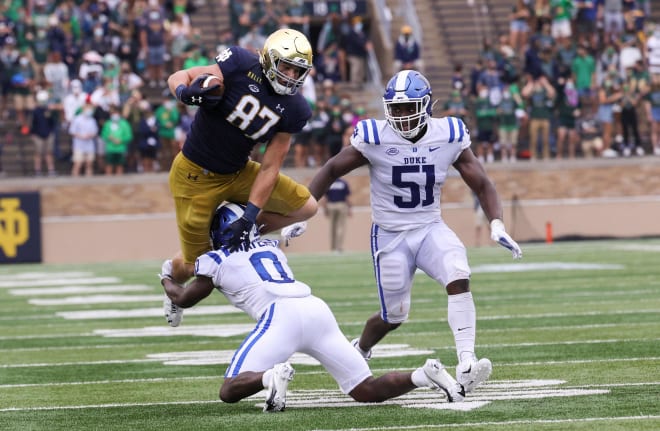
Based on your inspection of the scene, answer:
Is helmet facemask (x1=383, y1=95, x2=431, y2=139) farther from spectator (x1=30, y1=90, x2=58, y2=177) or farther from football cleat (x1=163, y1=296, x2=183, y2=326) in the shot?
spectator (x1=30, y1=90, x2=58, y2=177)

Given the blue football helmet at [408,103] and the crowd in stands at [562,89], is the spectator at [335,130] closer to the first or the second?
the crowd in stands at [562,89]

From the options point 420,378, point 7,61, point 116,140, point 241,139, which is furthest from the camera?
point 7,61

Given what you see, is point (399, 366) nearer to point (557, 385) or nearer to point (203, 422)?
point (557, 385)

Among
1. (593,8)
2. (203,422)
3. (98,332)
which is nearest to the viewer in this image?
(203,422)

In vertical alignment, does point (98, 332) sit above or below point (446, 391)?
below

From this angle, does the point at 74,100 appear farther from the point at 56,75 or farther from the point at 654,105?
the point at 654,105

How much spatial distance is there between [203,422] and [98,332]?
544cm

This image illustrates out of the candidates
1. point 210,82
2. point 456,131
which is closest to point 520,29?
point 456,131

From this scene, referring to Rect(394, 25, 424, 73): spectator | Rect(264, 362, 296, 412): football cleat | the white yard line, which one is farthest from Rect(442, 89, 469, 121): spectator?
the white yard line

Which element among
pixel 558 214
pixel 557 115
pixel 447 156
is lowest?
pixel 558 214

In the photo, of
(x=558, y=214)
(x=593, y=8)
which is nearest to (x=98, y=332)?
(x=558, y=214)

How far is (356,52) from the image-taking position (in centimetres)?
2658

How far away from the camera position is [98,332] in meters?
11.9

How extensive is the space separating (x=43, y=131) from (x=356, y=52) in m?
6.32
